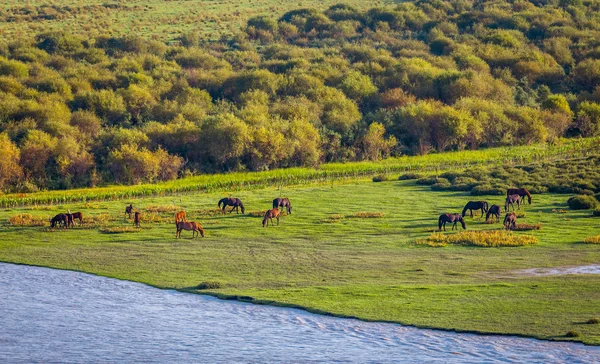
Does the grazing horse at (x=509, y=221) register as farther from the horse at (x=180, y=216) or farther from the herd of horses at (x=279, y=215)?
the horse at (x=180, y=216)

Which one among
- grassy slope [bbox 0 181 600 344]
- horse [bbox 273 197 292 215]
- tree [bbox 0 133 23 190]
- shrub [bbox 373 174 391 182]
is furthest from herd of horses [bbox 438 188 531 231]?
tree [bbox 0 133 23 190]

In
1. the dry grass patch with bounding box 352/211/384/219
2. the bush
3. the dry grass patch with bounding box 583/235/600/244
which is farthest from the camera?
Answer: the bush

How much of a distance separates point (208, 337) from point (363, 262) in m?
9.87

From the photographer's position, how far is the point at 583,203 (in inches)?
1745

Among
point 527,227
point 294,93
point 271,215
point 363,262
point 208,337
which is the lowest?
point 208,337

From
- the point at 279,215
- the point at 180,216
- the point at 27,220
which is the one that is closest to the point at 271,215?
the point at 279,215

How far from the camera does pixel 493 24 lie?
5217 inches

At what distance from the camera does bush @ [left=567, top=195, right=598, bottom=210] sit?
145ft

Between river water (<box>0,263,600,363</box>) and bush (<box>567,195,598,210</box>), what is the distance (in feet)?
74.0

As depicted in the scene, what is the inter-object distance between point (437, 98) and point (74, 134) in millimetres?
39225

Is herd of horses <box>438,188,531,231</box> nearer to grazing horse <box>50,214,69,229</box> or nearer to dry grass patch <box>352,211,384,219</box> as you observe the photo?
dry grass patch <box>352,211,384,219</box>

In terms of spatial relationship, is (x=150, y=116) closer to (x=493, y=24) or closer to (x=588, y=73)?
(x=588, y=73)

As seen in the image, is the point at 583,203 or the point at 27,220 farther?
the point at 583,203

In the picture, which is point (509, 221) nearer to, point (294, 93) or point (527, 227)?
point (527, 227)
